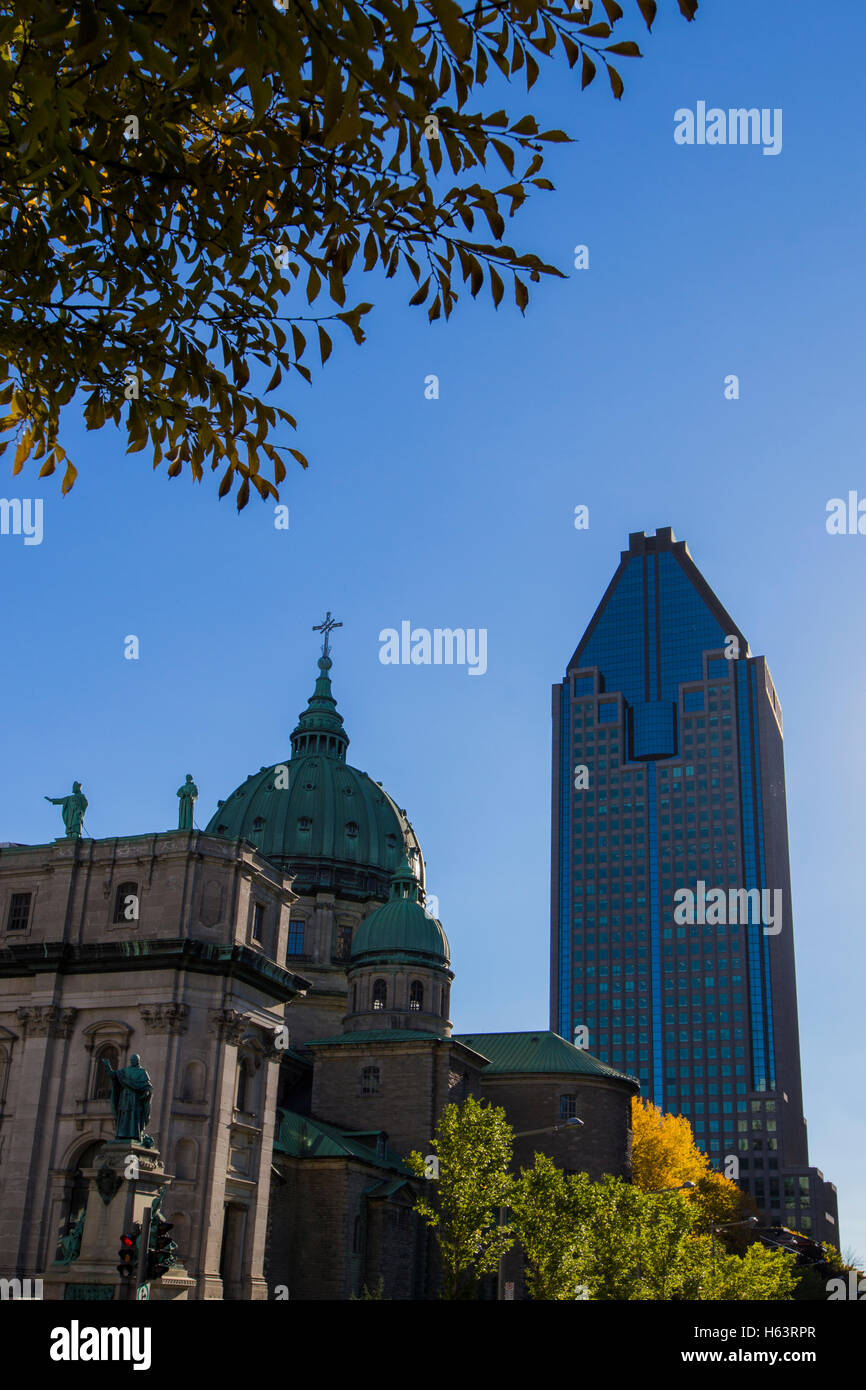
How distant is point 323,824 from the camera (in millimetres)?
102562

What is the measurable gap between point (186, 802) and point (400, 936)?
848 inches

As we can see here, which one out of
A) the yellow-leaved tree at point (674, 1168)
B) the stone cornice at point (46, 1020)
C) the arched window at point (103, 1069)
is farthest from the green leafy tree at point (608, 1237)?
the yellow-leaved tree at point (674, 1168)

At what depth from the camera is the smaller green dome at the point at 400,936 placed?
80.3m

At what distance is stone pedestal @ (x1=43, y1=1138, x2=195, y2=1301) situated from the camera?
34.9 m

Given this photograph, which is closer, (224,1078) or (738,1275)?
(738,1275)

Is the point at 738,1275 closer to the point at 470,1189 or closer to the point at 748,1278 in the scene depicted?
the point at 748,1278

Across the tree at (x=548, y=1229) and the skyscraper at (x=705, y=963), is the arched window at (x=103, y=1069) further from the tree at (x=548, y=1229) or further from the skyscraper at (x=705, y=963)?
the skyscraper at (x=705, y=963)

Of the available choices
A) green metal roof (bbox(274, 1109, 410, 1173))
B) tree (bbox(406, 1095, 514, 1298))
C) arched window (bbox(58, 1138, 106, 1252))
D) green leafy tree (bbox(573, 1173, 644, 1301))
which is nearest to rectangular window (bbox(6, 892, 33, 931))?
arched window (bbox(58, 1138, 106, 1252))

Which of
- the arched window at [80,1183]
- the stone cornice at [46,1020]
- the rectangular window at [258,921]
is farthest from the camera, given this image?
the rectangular window at [258,921]

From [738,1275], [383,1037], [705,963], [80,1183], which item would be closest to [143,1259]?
[80,1183]

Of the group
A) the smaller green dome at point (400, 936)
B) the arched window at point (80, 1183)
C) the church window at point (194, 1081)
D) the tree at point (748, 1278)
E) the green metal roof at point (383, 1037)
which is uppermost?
the smaller green dome at point (400, 936)

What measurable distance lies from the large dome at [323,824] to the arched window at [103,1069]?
38932mm
